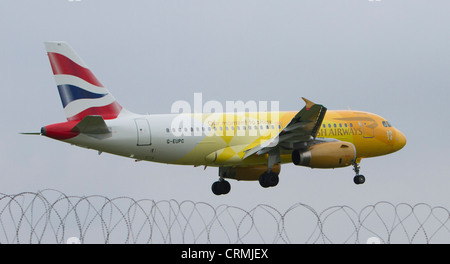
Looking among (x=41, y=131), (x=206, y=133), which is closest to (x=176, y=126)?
(x=206, y=133)

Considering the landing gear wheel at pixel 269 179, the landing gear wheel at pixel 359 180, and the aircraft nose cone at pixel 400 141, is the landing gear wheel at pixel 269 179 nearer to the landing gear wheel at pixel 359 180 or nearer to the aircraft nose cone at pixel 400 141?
the landing gear wheel at pixel 359 180

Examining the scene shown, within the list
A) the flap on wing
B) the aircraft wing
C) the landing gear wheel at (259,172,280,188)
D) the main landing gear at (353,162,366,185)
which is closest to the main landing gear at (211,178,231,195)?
the landing gear wheel at (259,172,280,188)

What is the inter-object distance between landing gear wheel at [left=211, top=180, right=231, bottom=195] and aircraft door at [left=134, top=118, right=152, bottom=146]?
27.6ft

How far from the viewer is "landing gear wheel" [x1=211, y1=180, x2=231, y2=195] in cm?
4856

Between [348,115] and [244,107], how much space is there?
24.3 feet

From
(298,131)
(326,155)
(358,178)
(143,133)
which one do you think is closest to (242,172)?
(298,131)

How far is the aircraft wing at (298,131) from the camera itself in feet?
137

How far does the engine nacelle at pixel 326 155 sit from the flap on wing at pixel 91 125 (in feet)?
38.3

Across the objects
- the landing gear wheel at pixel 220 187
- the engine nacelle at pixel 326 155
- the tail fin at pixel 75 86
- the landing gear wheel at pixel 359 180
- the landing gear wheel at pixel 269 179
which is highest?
the tail fin at pixel 75 86

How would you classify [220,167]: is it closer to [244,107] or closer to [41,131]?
[244,107]

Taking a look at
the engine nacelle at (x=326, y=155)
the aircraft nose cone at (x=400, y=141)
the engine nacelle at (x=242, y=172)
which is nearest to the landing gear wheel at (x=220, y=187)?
the engine nacelle at (x=242, y=172)

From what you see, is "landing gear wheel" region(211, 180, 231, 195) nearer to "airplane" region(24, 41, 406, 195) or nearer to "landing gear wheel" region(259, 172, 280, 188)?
"airplane" region(24, 41, 406, 195)

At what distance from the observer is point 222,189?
4859 cm

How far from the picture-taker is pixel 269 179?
45.2 metres
